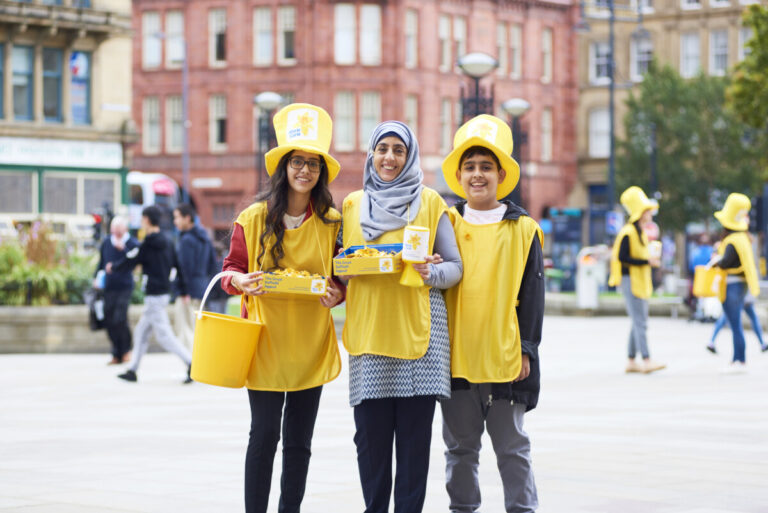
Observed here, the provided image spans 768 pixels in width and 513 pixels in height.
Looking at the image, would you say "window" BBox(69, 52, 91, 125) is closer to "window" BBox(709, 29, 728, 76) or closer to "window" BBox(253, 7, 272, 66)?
"window" BBox(253, 7, 272, 66)

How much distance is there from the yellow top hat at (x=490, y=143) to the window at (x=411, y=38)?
50.6 meters

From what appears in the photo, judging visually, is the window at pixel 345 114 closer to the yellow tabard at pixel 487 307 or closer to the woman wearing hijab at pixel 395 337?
the yellow tabard at pixel 487 307

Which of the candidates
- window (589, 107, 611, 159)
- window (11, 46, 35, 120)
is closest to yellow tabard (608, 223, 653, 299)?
window (11, 46, 35, 120)

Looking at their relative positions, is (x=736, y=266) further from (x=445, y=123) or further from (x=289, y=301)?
(x=445, y=123)

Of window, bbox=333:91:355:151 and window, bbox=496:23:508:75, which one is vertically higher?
window, bbox=496:23:508:75

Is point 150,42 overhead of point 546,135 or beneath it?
overhead

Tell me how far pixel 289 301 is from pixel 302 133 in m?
0.74

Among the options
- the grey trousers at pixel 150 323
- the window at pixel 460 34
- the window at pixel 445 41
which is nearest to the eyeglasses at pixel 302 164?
the grey trousers at pixel 150 323

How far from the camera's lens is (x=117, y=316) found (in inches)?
690

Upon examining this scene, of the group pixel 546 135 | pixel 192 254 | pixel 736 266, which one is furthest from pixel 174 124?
pixel 736 266

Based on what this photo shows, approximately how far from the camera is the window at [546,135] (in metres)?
62.3

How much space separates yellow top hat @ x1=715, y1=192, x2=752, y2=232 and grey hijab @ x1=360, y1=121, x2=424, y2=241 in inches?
387

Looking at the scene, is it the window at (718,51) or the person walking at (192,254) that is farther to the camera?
the window at (718,51)

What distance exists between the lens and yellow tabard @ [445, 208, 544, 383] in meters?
6.32
